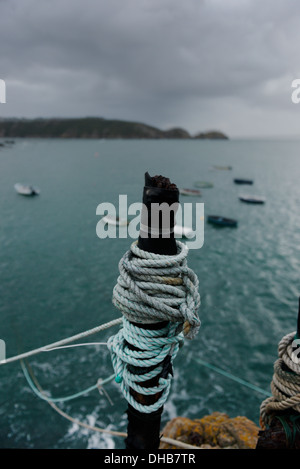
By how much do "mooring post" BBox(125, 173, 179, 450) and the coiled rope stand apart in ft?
0.19

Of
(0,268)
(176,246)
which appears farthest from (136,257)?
(0,268)

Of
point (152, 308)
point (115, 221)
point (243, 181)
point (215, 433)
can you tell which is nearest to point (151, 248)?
point (152, 308)

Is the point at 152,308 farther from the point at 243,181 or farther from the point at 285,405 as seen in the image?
the point at 243,181

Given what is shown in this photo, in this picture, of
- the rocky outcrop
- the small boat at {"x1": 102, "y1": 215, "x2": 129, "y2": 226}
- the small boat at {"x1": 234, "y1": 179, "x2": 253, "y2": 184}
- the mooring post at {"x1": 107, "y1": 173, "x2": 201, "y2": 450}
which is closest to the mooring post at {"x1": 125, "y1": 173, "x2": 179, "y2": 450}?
the mooring post at {"x1": 107, "y1": 173, "x2": 201, "y2": 450}

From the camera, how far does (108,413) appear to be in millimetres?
14953

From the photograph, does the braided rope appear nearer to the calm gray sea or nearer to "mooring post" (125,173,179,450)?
"mooring post" (125,173,179,450)

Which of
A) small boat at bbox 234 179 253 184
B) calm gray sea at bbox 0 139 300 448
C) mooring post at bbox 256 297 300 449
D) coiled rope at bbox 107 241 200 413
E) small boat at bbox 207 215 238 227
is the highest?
small boat at bbox 234 179 253 184

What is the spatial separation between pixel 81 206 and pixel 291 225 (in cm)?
4087

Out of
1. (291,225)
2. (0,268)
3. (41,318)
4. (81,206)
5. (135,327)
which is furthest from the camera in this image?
(81,206)

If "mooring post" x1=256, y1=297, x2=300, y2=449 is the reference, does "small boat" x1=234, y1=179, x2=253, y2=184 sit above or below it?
above

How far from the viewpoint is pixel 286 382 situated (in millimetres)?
3324

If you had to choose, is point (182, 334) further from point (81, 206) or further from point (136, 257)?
point (81, 206)

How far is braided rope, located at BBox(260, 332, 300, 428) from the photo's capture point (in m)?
3.20

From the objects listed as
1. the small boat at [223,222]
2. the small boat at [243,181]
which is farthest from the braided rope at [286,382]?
the small boat at [243,181]
